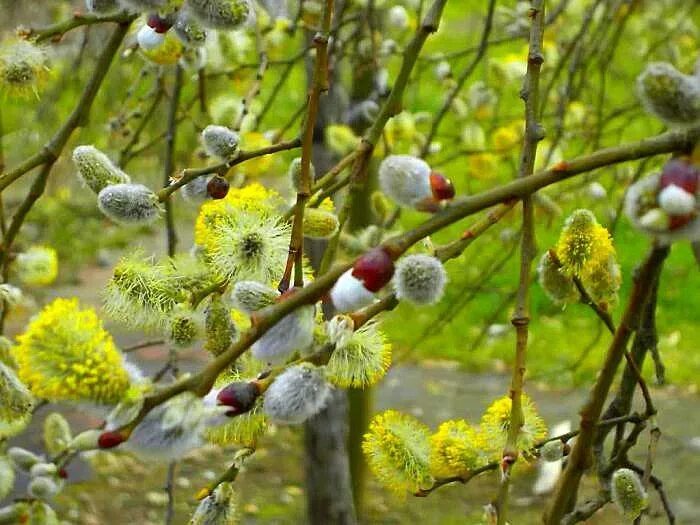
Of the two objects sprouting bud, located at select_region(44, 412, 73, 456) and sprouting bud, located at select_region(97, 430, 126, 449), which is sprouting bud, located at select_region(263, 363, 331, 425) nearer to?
sprouting bud, located at select_region(97, 430, 126, 449)

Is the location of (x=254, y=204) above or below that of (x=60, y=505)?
below

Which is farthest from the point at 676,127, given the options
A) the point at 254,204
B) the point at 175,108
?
the point at 175,108

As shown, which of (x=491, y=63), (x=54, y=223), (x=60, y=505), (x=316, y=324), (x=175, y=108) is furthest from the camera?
(x=54, y=223)

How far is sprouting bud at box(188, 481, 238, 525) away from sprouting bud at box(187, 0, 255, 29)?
36 centimetres

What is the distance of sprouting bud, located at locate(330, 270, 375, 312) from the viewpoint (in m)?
0.60

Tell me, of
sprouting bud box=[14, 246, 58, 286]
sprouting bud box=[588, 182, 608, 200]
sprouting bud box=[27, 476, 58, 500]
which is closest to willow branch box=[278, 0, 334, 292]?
sprouting bud box=[27, 476, 58, 500]

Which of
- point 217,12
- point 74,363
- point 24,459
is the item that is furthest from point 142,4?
point 24,459

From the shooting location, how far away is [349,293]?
60cm

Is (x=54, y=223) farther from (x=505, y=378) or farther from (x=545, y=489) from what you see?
(x=545, y=489)

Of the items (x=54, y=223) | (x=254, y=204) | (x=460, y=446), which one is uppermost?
A: (x=54, y=223)

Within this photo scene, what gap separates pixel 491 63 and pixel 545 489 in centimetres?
117

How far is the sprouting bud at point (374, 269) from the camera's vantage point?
0.59m

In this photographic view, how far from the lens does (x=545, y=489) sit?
2779 mm

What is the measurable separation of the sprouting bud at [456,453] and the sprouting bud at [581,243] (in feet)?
0.55
